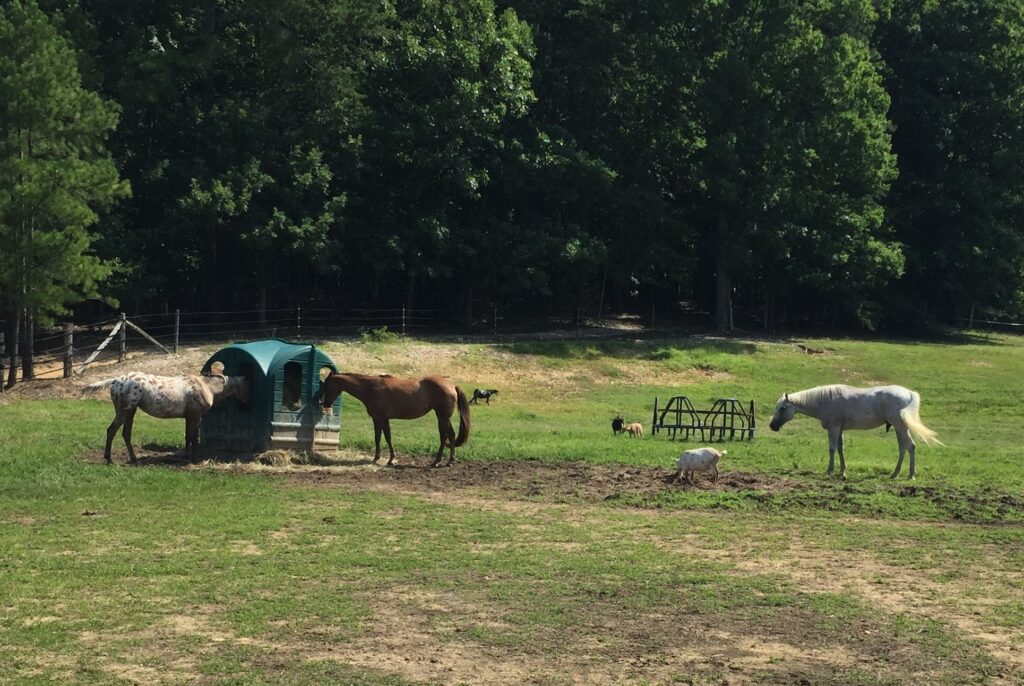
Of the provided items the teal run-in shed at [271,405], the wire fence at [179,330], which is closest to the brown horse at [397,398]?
the teal run-in shed at [271,405]

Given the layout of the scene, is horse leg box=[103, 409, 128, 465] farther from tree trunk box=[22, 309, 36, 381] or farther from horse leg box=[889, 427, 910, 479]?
horse leg box=[889, 427, 910, 479]

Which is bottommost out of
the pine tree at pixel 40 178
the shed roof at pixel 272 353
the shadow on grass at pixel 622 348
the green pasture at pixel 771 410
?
the green pasture at pixel 771 410

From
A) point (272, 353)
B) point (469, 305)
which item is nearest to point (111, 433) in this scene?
point (272, 353)

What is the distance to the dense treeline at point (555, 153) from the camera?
135ft

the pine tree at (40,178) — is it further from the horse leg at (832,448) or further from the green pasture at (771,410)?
the horse leg at (832,448)

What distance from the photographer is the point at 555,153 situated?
45.9 metres

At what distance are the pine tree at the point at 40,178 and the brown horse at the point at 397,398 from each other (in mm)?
12377

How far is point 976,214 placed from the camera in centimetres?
5384

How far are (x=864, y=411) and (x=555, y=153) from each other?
91.8 ft

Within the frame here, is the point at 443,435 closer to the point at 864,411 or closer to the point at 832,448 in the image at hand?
the point at 832,448

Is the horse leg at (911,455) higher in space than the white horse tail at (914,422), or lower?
lower

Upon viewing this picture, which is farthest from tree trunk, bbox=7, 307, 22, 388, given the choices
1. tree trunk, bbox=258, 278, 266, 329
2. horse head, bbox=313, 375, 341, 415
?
horse head, bbox=313, 375, 341, 415

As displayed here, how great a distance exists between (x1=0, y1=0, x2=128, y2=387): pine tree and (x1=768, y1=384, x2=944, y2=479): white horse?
1905 centimetres

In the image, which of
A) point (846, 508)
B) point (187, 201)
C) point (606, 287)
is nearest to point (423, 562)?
point (846, 508)
